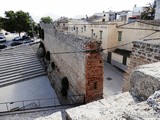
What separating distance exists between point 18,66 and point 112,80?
9526 millimetres

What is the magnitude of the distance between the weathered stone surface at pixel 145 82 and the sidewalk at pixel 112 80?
974 cm

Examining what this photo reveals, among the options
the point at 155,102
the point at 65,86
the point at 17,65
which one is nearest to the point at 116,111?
the point at 155,102

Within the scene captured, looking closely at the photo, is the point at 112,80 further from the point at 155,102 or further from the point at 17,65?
the point at 155,102

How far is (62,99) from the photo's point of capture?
9.67 m

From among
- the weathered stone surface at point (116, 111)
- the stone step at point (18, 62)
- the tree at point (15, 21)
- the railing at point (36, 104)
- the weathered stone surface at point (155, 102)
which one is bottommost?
the railing at point (36, 104)

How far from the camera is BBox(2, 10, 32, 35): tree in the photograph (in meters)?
36.5

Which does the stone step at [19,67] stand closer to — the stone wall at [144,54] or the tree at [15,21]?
the stone wall at [144,54]

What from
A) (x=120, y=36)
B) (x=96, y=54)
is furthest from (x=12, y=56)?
(x=96, y=54)

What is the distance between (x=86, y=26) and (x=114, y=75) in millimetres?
10861

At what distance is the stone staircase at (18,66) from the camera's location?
14.0 m

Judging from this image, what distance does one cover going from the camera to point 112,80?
608 inches

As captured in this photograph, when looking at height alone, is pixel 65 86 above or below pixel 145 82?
below

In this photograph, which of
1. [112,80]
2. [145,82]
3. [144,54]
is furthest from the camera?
[112,80]

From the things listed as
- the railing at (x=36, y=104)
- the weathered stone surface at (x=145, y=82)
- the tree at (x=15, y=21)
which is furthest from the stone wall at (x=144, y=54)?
the tree at (x=15, y=21)
